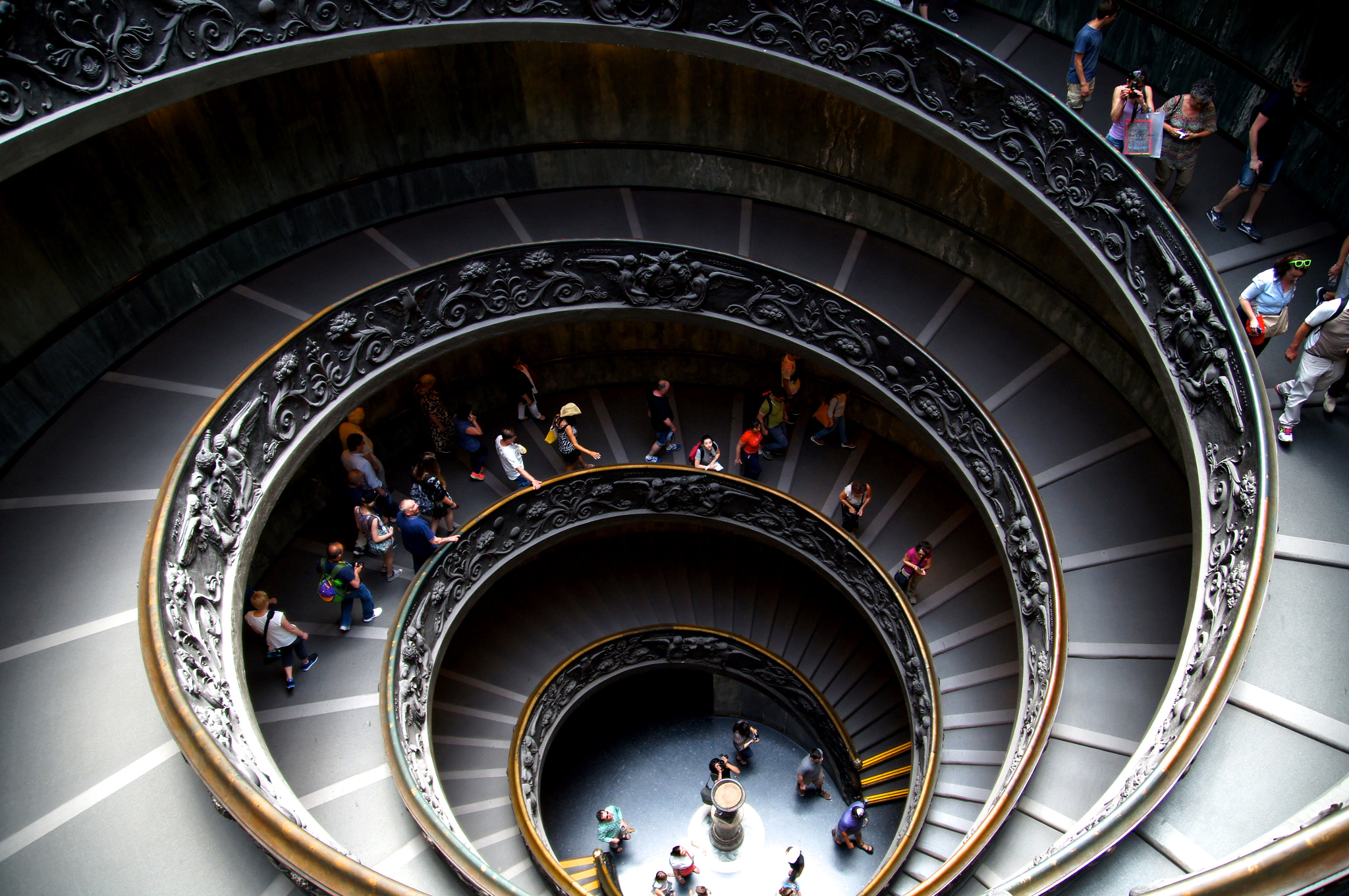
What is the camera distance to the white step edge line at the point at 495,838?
11.4 metres

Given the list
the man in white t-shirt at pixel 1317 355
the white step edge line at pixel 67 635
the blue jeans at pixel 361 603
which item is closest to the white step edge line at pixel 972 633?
the man in white t-shirt at pixel 1317 355

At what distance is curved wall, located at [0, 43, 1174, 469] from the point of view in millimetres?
9719

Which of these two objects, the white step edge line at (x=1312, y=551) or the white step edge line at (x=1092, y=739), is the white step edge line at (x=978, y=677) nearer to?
the white step edge line at (x=1092, y=739)

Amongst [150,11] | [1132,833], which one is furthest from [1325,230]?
[150,11]

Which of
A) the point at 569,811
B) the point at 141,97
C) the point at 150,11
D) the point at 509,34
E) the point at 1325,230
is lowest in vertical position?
the point at 569,811

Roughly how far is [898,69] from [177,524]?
29.3 feet

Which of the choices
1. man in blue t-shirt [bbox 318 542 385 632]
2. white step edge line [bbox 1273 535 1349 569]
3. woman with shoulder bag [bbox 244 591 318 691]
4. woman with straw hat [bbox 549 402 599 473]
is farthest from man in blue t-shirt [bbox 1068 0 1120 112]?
woman with shoulder bag [bbox 244 591 318 691]

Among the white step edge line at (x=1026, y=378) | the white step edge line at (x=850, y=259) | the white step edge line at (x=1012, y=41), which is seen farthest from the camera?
the white step edge line at (x=850, y=259)

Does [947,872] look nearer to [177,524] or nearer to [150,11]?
[177,524]

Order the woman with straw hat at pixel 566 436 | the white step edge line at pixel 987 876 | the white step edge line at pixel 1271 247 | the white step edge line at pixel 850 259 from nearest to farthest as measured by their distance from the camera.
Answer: the white step edge line at pixel 987 876 < the white step edge line at pixel 1271 247 < the woman with straw hat at pixel 566 436 < the white step edge line at pixel 850 259

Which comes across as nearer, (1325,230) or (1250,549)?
(1250,549)

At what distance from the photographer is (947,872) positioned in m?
7.32

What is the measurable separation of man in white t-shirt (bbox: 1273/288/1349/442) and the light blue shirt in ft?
0.82

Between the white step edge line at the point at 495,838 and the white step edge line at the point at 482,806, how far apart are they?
40cm
